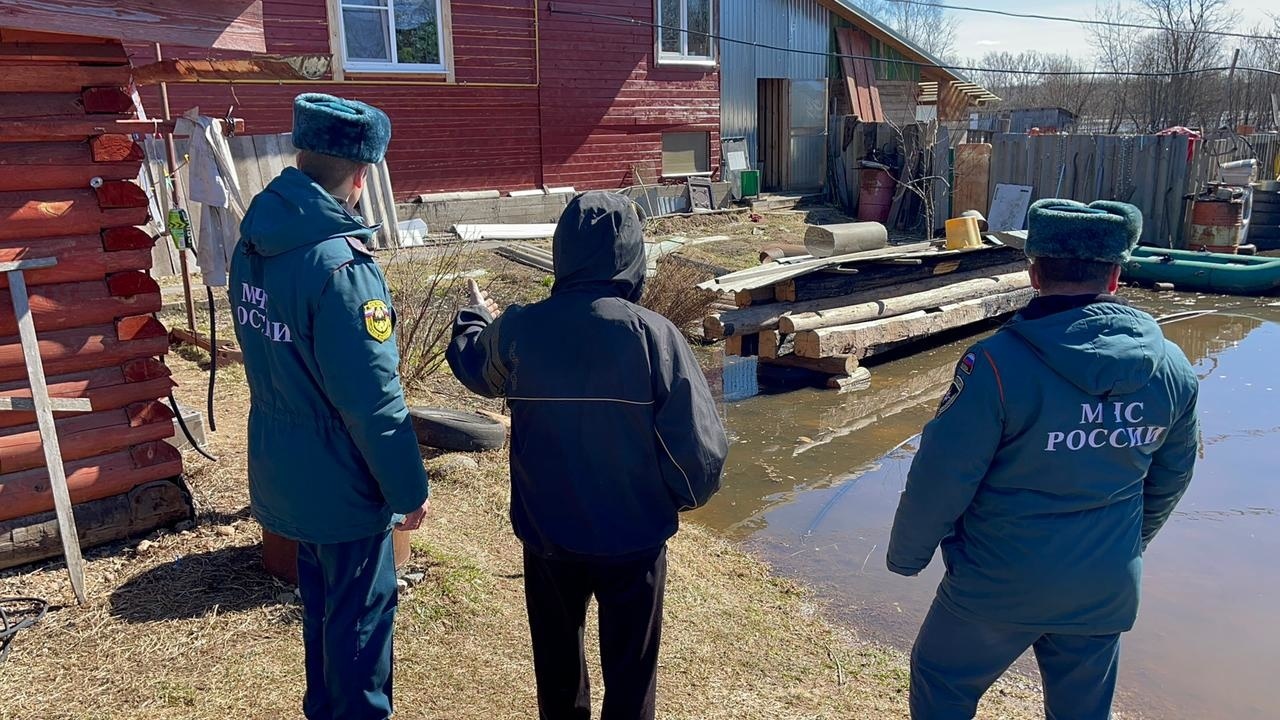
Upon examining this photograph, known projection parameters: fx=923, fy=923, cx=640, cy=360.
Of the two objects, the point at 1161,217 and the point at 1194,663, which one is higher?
the point at 1161,217

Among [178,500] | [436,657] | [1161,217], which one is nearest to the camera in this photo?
[436,657]

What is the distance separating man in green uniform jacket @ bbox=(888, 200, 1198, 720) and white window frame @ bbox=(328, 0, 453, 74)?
13236 mm

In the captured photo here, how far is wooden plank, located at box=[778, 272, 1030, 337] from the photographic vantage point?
9.09 metres

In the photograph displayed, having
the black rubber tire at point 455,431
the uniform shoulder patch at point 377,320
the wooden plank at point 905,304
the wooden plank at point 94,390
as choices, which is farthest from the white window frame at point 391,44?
the uniform shoulder patch at point 377,320

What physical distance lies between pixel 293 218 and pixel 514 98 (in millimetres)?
13997

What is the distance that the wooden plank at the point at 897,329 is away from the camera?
29.8 feet

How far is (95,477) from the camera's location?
4.50 meters

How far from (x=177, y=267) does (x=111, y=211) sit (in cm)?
761

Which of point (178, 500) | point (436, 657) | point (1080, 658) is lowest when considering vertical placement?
point (436, 657)

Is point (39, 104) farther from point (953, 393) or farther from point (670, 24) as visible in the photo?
point (670, 24)

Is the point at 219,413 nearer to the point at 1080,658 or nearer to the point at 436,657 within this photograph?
the point at 436,657

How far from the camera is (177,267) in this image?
37.4ft

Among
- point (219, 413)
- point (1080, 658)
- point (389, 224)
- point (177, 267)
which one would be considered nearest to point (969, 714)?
point (1080, 658)

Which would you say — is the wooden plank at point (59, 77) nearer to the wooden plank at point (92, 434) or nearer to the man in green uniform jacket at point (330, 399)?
the wooden plank at point (92, 434)
